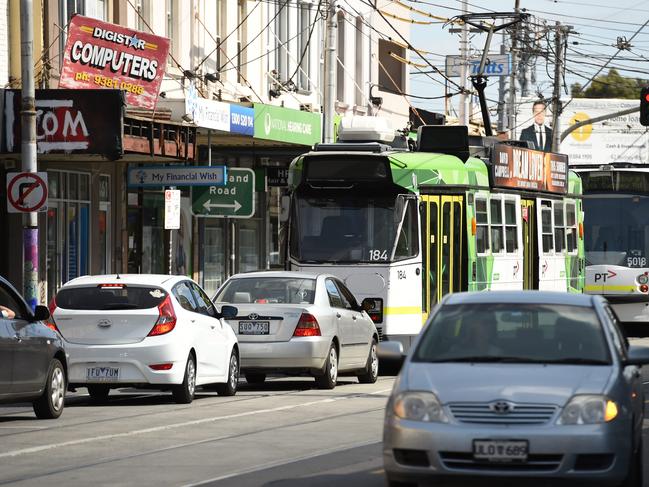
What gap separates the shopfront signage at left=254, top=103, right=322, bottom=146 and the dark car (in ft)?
54.8

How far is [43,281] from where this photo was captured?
30.2 metres

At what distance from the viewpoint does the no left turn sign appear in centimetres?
2322

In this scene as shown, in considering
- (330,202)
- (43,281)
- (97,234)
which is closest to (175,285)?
(330,202)

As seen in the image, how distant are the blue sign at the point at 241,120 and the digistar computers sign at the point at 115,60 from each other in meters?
3.12

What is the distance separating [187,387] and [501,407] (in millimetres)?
9421

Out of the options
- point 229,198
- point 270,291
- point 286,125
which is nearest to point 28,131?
point 270,291

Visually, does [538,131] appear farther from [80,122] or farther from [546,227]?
[80,122]

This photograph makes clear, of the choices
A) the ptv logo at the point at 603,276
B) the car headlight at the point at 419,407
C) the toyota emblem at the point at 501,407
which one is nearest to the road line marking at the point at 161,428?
the car headlight at the point at 419,407

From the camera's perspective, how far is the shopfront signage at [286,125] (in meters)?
33.9

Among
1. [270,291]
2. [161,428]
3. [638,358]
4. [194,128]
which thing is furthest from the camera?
[194,128]

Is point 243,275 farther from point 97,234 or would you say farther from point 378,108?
point 378,108

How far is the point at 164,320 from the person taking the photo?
18.9m

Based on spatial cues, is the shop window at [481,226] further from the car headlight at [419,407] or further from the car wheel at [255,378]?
the car headlight at [419,407]

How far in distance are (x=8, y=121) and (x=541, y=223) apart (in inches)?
386
